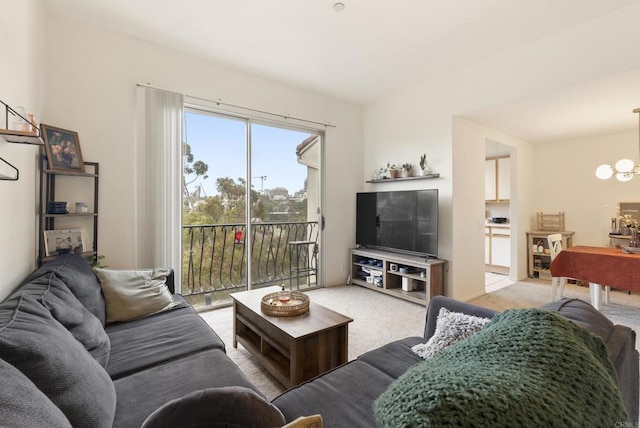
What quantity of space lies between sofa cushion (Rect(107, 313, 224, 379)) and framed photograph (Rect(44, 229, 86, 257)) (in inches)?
42.6

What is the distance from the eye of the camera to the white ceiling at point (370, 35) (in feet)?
7.92

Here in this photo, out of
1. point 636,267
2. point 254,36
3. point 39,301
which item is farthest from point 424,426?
point 636,267

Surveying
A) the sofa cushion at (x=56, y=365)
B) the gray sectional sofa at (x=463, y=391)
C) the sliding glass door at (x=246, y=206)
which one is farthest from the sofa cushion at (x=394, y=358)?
the sliding glass door at (x=246, y=206)

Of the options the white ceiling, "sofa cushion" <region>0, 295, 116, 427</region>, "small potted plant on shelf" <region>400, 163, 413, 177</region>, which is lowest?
"sofa cushion" <region>0, 295, 116, 427</region>

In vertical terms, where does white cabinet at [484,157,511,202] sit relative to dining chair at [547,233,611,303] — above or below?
above

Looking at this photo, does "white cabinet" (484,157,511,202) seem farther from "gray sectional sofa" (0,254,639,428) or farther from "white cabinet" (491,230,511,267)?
"gray sectional sofa" (0,254,639,428)

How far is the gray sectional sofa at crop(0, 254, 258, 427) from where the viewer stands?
2.58 ft

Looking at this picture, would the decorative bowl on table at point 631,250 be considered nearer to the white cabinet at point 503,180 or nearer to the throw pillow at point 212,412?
the white cabinet at point 503,180

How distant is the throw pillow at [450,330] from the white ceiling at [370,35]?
2.40 meters

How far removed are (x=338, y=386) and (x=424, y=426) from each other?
33.8 inches

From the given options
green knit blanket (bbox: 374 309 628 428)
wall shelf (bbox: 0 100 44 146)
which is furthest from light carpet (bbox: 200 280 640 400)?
wall shelf (bbox: 0 100 44 146)

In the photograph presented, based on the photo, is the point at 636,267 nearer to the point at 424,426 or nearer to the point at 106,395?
the point at 424,426

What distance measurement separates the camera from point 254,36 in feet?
9.29

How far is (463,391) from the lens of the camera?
0.55 meters
